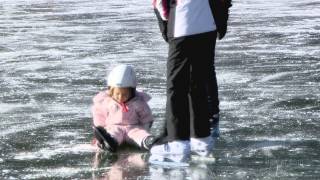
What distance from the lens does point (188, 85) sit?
569 cm

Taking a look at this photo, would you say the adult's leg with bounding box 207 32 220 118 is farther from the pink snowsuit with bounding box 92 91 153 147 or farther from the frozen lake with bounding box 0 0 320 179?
the pink snowsuit with bounding box 92 91 153 147

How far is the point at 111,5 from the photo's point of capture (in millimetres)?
21719

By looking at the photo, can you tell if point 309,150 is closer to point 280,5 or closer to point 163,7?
point 163,7

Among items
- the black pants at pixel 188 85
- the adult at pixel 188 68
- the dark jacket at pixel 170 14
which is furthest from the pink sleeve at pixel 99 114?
the dark jacket at pixel 170 14

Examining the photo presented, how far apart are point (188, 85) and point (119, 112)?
35.1 inches

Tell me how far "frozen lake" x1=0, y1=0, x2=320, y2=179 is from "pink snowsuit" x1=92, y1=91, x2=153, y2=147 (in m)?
0.23

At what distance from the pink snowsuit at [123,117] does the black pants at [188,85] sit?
0.55m

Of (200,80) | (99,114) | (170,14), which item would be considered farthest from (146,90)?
(170,14)

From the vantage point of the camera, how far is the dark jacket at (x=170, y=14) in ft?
18.2

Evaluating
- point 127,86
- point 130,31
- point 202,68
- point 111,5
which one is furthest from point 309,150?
point 111,5

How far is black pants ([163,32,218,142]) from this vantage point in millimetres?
5578

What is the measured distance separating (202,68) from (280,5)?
15.1 m

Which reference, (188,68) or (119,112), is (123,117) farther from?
(188,68)

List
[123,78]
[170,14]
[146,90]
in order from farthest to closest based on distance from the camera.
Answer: [146,90]
[123,78]
[170,14]
